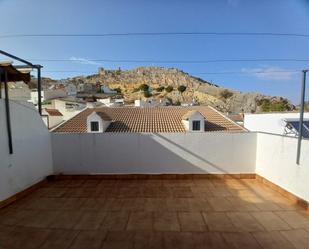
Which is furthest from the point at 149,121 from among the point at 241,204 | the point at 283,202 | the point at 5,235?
the point at 5,235

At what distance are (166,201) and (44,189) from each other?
3.04 metres

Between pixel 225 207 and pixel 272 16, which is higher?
pixel 272 16

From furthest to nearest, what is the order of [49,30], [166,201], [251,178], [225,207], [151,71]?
[151,71] → [49,30] → [251,178] → [166,201] → [225,207]

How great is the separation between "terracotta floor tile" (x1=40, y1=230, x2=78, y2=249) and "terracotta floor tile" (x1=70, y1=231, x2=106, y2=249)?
0.08 m

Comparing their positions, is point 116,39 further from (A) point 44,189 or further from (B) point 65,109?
(B) point 65,109

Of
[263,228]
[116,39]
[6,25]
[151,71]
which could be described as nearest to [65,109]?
[116,39]

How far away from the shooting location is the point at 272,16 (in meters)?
6.25

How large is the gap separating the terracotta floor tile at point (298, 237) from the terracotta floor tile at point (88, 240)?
2.67 meters

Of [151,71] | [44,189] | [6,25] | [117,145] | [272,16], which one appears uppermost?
[151,71]

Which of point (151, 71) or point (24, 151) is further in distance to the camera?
point (151, 71)

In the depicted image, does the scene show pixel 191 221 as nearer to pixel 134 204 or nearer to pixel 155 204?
pixel 155 204

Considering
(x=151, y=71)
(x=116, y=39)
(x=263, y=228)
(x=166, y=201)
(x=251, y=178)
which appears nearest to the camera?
(x=263, y=228)

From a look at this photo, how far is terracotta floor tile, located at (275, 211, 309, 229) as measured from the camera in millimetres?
3562

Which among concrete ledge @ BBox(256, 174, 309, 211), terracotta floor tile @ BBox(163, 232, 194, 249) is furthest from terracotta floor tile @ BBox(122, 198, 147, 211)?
concrete ledge @ BBox(256, 174, 309, 211)
